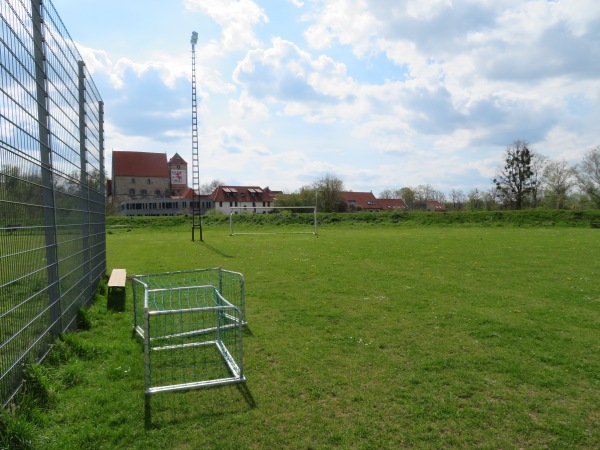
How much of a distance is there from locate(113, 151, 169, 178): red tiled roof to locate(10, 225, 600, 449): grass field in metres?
93.5

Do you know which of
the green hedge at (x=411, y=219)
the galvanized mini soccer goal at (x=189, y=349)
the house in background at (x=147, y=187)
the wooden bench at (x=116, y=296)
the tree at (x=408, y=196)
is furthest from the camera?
the tree at (x=408, y=196)

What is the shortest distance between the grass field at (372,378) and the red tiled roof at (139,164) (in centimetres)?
9348

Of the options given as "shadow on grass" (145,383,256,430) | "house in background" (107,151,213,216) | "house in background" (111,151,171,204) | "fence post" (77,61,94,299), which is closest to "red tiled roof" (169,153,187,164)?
"house in background" (107,151,213,216)

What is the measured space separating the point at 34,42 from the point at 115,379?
4.33 meters

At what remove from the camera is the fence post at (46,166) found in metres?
5.36

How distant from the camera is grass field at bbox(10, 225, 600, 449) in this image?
391 centimetres

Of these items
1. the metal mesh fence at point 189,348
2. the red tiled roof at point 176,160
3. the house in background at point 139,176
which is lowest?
the metal mesh fence at point 189,348

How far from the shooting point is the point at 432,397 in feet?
15.2

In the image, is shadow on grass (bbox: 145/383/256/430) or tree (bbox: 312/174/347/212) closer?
shadow on grass (bbox: 145/383/256/430)

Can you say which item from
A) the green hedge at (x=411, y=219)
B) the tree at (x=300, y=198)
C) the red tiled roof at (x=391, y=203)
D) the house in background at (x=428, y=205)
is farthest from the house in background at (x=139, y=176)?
the house in background at (x=428, y=205)

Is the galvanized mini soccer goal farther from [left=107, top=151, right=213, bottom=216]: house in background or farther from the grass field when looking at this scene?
[left=107, top=151, right=213, bottom=216]: house in background

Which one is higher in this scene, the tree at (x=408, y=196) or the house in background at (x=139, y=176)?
the house in background at (x=139, y=176)

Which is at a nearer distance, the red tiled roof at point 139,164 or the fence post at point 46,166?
the fence post at point 46,166

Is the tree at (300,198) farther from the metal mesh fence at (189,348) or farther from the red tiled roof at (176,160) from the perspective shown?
the metal mesh fence at (189,348)
